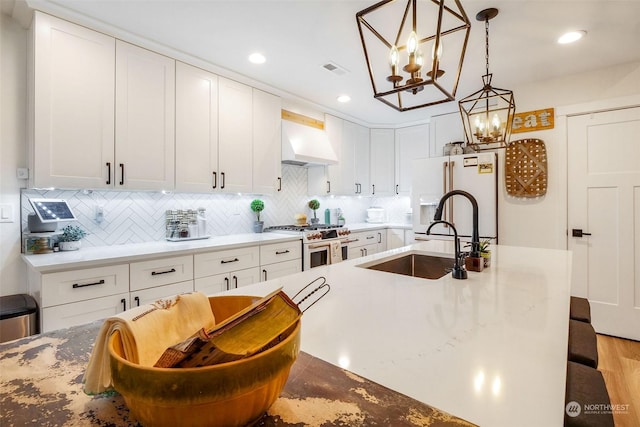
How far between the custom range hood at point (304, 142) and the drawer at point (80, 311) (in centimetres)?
216

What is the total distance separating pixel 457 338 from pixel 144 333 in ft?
2.36

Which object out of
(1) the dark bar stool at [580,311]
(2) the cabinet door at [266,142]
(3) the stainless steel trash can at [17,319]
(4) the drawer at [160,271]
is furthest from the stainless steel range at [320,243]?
(1) the dark bar stool at [580,311]

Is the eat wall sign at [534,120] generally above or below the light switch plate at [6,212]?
above

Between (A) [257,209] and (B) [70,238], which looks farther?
(A) [257,209]

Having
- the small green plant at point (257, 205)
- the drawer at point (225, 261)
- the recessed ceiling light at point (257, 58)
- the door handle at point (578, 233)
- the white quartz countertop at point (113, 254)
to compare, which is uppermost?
the recessed ceiling light at point (257, 58)

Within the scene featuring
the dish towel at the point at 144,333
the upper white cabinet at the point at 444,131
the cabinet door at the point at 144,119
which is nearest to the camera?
the dish towel at the point at 144,333

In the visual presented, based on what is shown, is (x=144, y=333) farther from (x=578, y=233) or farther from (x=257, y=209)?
(x=578, y=233)

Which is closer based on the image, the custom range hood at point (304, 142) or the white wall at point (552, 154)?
the white wall at point (552, 154)

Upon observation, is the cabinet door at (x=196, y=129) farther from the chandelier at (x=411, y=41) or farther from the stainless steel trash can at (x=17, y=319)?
the chandelier at (x=411, y=41)

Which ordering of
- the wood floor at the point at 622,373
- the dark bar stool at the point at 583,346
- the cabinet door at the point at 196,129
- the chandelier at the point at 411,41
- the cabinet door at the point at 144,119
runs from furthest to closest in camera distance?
Answer: the cabinet door at the point at 196,129 → the cabinet door at the point at 144,119 → the wood floor at the point at 622,373 → the chandelier at the point at 411,41 → the dark bar stool at the point at 583,346

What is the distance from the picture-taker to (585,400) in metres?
0.77

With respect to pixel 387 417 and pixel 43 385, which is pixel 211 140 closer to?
pixel 43 385

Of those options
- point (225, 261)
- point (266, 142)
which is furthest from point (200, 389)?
point (266, 142)

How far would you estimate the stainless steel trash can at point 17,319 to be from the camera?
5.57ft
